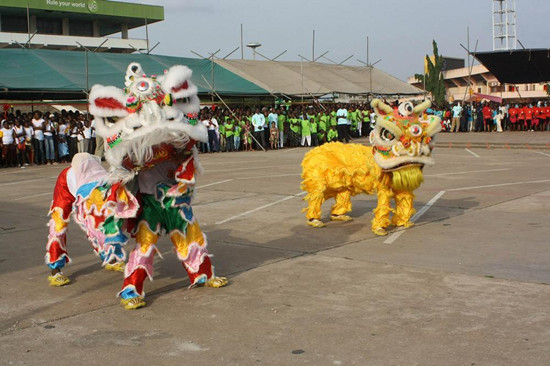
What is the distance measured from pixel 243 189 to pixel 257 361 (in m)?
8.58

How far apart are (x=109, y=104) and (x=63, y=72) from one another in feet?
61.5

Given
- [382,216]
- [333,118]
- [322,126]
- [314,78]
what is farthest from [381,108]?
[314,78]

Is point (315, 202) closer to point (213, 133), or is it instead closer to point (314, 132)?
point (213, 133)

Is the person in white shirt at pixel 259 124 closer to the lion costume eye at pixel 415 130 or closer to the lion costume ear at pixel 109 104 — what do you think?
the lion costume eye at pixel 415 130

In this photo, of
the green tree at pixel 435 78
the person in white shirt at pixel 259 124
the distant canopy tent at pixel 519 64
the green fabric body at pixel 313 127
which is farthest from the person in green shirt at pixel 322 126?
the green tree at pixel 435 78

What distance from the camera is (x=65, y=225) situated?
6441 millimetres

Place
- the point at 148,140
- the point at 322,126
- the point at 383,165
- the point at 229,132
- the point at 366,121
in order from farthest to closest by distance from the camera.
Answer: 1. the point at 366,121
2. the point at 322,126
3. the point at 229,132
4. the point at 383,165
5. the point at 148,140

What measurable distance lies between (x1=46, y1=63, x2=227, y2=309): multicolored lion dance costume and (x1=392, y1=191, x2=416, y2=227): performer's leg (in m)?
3.37

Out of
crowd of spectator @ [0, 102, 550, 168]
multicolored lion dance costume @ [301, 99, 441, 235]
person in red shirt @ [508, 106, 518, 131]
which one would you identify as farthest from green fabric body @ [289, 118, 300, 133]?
multicolored lion dance costume @ [301, 99, 441, 235]

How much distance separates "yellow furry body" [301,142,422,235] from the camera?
8.49 metres

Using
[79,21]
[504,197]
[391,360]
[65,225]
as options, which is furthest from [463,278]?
[79,21]

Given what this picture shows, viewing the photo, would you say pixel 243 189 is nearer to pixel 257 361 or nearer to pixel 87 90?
pixel 257 361

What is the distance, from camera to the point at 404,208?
8.77 meters

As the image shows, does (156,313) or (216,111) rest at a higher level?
(216,111)
